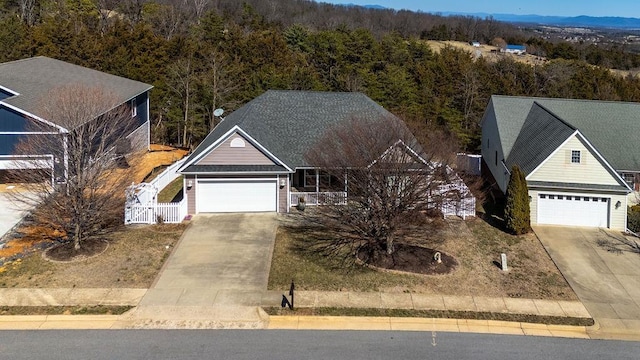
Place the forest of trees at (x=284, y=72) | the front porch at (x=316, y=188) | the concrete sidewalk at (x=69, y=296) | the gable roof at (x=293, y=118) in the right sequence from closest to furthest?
the concrete sidewalk at (x=69, y=296), the front porch at (x=316, y=188), the gable roof at (x=293, y=118), the forest of trees at (x=284, y=72)

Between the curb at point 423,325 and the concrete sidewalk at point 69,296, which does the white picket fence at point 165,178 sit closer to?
the concrete sidewalk at point 69,296

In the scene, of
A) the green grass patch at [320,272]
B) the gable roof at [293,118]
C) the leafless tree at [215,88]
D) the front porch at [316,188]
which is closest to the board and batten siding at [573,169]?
the gable roof at [293,118]

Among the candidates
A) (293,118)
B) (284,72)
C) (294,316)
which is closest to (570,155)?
(293,118)

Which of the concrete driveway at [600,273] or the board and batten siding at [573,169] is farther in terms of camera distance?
the board and batten siding at [573,169]

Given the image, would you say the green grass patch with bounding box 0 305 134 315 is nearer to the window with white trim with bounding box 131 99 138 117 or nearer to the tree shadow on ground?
the tree shadow on ground

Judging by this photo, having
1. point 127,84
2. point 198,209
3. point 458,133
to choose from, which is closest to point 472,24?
point 458,133

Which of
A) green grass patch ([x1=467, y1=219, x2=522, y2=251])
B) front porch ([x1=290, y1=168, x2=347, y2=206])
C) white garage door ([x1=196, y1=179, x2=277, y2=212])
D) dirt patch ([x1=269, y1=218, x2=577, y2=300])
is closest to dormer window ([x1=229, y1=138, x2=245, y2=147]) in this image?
white garage door ([x1=196, y1=179, x2=277, y2=212])

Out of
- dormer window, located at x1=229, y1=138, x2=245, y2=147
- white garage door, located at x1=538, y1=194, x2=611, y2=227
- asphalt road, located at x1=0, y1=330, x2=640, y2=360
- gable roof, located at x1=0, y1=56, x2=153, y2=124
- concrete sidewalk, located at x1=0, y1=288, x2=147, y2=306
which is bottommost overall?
asphalt road, located at x1=0, y1=330, x2=640, y2=360

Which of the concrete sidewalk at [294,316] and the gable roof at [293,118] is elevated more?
the gable roof at [293,118]
